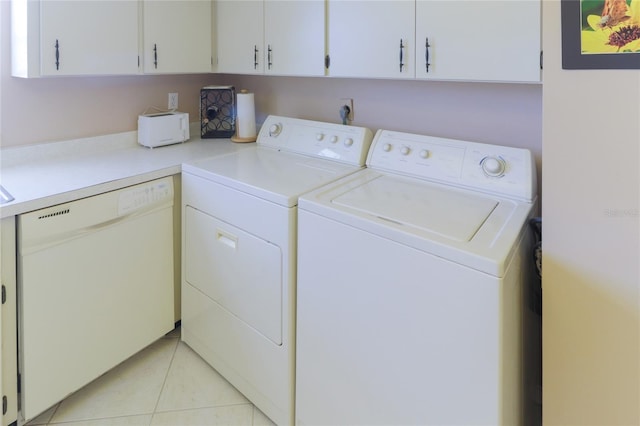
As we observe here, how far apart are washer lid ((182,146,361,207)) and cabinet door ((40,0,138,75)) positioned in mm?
609

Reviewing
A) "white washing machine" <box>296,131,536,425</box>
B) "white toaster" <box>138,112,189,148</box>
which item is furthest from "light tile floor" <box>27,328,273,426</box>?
"white toaster" <box>138,112,189,148</box>

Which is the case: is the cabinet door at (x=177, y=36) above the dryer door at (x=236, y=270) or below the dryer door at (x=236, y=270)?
above

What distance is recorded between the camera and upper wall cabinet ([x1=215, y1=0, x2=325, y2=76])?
198cm

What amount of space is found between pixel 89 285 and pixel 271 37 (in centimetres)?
146

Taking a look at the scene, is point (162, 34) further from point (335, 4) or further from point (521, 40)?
point (521, 40)

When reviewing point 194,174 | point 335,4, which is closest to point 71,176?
point 194,174

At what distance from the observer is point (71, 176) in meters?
1.76

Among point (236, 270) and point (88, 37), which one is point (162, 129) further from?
point (236, 270)

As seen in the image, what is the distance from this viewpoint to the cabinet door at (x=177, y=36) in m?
2.12

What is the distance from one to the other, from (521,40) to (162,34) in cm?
172

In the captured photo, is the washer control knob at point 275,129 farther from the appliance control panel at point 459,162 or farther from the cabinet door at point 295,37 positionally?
the appliance control panel at point 459,162

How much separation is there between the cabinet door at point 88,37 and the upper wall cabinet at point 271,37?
1.67ft

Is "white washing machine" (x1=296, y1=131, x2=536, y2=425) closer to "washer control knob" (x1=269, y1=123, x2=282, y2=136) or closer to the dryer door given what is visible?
the dryer door

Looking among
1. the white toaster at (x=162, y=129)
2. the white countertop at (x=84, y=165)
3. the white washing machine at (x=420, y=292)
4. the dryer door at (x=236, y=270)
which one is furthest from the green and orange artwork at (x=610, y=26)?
the white toaster at (x=162, y=129)
